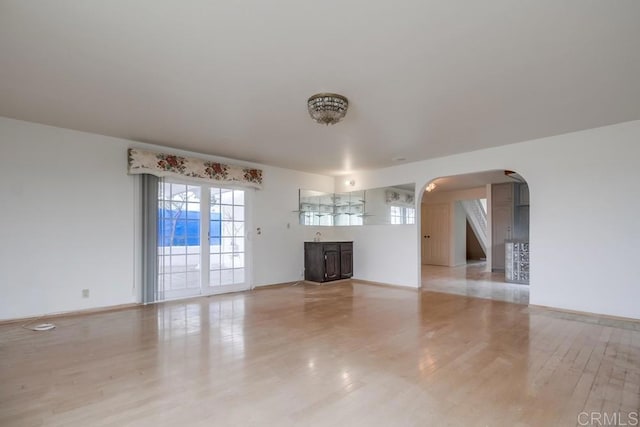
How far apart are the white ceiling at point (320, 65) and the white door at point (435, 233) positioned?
631 cm

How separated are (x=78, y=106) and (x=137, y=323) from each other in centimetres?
269

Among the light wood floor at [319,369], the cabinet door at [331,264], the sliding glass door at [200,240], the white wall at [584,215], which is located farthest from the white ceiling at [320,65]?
the cabinet door at [331,264]

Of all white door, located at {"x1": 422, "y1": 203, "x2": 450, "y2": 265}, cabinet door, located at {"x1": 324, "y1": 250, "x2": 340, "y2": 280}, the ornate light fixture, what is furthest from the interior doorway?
the ornate light fixture

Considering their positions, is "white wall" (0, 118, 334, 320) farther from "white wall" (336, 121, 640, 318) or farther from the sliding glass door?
"white wall" (336, 121, 640, 318)

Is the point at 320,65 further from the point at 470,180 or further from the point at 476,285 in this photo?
the point at 470,180

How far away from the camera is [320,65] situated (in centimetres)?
262

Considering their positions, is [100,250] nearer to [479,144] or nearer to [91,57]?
[91,57]

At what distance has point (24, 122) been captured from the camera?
403cm

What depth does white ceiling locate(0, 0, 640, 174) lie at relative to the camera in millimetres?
2010

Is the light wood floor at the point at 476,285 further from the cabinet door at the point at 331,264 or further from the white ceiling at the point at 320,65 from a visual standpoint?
the white ceiling at the point at 320,65

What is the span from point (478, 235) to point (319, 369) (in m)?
10.7

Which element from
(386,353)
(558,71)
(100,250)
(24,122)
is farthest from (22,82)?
(558,71)

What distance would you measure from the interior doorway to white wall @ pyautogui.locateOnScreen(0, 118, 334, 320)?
560 cm

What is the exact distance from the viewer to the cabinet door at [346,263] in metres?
7.01
